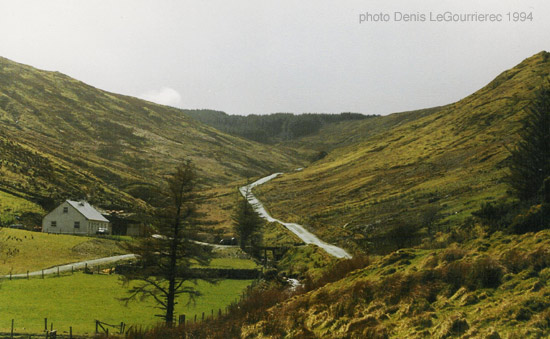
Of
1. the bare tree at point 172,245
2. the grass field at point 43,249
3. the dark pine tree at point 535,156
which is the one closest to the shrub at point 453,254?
the bare tree at point 172,245

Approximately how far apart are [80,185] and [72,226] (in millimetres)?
44158

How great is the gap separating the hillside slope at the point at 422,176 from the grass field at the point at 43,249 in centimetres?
3395

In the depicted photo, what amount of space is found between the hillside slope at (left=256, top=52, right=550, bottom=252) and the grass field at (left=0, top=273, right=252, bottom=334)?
69.0ft

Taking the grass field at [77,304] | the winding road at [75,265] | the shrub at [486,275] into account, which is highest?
the shrub at [486,275]

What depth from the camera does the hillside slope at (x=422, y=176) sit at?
69.2 m

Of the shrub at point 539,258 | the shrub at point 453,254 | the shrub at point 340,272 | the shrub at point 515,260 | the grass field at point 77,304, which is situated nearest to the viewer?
the shrub at point 539,258

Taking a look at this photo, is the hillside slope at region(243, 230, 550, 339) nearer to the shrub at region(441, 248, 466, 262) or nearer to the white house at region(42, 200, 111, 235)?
the shrub at region(441, 248, 466, 262)

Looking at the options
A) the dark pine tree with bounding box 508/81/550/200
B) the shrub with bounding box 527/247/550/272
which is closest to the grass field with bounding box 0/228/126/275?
the dark pine tree with bounding box 508/81/550/200

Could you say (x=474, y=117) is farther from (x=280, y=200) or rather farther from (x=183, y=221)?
(x=183, y=221)

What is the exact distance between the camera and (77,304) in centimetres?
3919

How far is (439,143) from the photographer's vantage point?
127 metres

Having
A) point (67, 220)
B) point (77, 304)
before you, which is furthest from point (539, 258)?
point (67, 220)

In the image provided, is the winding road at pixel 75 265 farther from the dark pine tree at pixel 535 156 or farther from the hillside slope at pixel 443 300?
the dark pine tree at pixel 535 156

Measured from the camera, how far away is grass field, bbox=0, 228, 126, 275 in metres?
56.2
